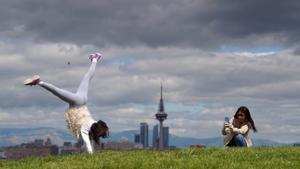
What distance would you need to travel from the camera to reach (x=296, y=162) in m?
17.2

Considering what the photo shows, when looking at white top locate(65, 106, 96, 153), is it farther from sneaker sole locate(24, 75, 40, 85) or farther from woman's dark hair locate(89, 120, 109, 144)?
sneaker sole locate(24, 75, 40, 85)

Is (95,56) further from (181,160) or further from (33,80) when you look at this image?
(181,160)

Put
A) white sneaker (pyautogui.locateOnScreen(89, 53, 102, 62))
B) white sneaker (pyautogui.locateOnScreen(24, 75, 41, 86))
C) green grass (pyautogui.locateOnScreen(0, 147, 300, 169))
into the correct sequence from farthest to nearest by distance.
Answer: white sneaker (pyautogui.locateOnScreen(89, 53, 102, 62))
white sneaker (pyautogui.locateOnScreen(24, 75, 41, 86))
green grass (pyautogui.locateOnScreen(0, 147, 300, 169))

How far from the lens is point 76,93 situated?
21.7m

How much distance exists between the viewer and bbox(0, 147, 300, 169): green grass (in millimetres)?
16656

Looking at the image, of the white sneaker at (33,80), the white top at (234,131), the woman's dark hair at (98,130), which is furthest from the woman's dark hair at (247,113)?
the white sneaker at (33,80)

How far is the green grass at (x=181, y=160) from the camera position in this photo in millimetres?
16656

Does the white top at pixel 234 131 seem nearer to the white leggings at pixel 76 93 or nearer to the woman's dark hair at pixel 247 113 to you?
the woman's dark hair at pixel 247 113

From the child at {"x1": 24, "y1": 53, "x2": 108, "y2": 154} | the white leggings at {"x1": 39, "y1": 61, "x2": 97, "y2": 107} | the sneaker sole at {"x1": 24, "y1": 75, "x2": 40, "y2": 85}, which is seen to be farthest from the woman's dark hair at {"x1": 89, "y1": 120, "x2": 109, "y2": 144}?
the sneaker sole at {"x1": 24, "y1": 75, "x2": 40, "y2": 85}

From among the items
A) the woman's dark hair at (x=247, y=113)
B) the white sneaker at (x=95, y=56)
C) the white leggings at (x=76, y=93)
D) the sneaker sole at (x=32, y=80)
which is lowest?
the woman's dark hair at (x=247, y=113)

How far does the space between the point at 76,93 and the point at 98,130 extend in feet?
4.82

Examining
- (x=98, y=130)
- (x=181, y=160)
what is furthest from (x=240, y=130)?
(x=181, y=160)

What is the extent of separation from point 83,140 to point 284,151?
6.46m

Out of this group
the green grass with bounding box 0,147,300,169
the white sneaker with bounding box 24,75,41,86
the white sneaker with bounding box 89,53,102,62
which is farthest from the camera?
the white sneaker with bounding box 89,53,102,62
